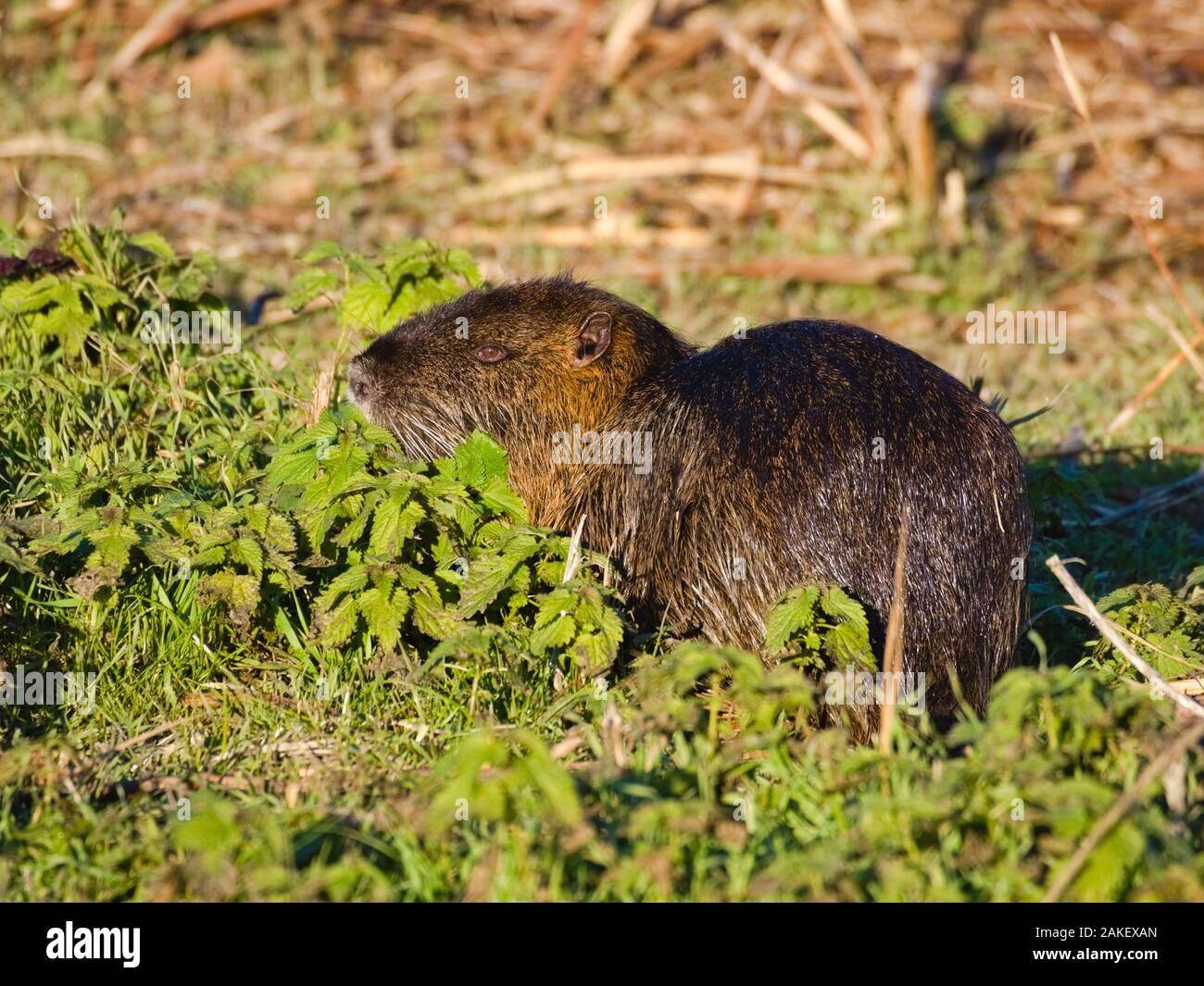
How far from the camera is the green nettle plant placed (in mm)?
2773

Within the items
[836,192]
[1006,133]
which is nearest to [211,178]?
[836,192]

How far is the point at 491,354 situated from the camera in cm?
445

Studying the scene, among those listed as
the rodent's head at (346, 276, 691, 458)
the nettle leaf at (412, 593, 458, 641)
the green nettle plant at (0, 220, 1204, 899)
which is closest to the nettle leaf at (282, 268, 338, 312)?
the green nettle plant at (0, 220, 1204, 899)

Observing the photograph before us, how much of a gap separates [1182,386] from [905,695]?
362 cm

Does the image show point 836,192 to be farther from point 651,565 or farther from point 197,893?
point 197,893

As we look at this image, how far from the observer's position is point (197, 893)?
2.72 m

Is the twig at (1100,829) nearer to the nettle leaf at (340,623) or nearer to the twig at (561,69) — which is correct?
the nettle leaf at (340,623)

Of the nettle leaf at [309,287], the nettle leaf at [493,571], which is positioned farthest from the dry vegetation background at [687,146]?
the nettle leaf at [493,571]

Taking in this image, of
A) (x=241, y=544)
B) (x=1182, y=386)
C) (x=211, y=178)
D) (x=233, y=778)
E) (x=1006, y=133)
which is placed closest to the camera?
(x=233, y=778)

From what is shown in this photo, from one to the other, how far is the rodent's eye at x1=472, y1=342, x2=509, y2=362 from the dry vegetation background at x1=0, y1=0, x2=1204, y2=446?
2381 mm

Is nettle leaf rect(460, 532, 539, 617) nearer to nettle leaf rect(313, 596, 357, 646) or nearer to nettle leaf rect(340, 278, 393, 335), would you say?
nettle leaf rect(313, 596, 357, 646)

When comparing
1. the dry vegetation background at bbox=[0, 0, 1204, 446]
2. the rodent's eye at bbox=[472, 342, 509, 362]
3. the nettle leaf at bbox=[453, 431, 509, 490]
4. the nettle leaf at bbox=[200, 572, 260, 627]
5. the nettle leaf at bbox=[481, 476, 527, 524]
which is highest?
the dry vegetation background at bbox=[0, 0, 1204, 446]

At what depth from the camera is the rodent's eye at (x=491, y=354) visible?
444 centimetres
